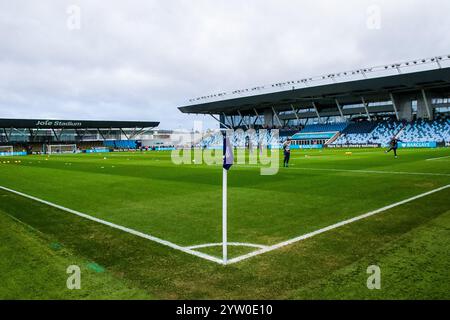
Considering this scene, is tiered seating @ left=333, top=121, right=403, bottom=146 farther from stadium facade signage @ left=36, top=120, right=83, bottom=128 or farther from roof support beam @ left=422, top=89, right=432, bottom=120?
stadium facade signage @ left=36, top=120, right=83, bottom=128

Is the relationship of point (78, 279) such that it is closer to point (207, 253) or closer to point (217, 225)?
point (207, 253)

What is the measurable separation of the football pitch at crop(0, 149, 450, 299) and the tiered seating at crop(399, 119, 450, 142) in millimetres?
60498

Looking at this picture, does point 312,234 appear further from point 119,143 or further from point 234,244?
point 119,143

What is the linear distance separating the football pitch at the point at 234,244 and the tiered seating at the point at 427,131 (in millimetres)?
60498

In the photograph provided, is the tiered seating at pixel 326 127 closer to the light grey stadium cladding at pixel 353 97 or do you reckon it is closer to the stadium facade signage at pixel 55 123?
the light grey stadium cladding at pixel 353 97

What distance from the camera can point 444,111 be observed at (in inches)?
3027

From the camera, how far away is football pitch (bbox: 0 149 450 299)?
505 cm

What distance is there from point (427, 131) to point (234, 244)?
240 ft

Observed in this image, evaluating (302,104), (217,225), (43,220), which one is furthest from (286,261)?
(302,104)

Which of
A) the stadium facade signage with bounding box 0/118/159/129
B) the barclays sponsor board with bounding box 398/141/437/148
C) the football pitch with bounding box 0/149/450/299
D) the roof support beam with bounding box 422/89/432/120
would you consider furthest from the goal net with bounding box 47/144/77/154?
the football pitch with bounding box 0/149/450/299

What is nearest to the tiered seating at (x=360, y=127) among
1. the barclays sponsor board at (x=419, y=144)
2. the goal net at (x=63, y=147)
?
the barclays sponsor board at (x=419, y=144)

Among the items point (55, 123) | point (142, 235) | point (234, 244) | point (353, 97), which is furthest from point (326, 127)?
point (234, 244)

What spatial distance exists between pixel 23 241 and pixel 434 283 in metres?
7.57
